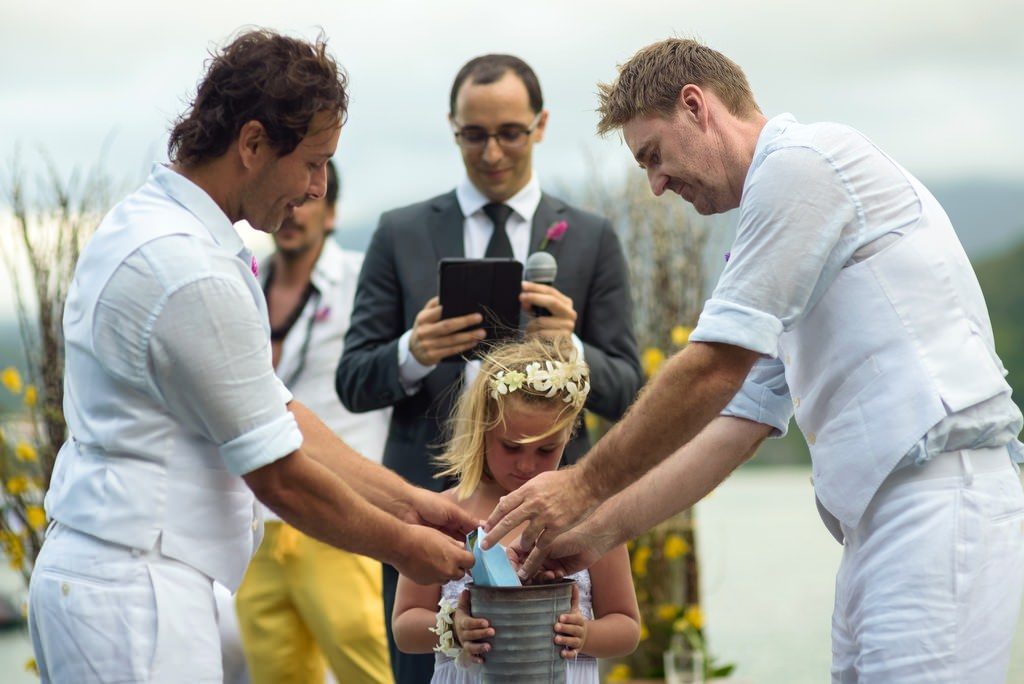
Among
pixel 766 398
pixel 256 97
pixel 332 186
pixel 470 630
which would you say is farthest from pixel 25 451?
pixel 766 398

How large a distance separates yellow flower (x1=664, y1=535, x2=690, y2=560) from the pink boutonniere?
7.01 feet

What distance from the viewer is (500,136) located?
12.1 feet

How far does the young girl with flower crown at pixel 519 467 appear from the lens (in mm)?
2854

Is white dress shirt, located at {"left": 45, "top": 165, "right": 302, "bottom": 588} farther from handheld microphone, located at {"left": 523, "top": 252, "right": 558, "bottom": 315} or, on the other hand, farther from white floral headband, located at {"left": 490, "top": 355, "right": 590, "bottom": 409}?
handheld microphone, located at {"left": 523, "top": 252, "right": 558, "bottom": 315}

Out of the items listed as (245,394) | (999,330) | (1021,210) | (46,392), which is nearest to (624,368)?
(245,394)

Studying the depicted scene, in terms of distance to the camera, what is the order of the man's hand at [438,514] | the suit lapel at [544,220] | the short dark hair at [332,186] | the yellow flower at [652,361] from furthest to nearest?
the yellow flower at [652,361]
the short dark hair at [332,186]
the suit lapel at [544,220]
the man's hand at [438,514]

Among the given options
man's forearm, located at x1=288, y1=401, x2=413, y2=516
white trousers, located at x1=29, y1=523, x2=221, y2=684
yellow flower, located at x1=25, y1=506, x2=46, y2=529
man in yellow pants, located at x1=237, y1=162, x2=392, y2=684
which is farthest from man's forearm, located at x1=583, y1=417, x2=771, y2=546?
yellow flower, located at x1=25, y1=506, x2=46, y2=529

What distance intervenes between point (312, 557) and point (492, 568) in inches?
76.6

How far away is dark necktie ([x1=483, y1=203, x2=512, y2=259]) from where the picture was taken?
3668 millimetres

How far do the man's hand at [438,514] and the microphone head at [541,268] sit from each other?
0.80 meters

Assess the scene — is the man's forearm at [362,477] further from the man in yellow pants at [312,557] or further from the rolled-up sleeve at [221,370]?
the man in yellow pants at [312,557]

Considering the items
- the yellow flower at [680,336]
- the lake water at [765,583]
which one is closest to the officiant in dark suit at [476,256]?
the yellow flower at [680,336]

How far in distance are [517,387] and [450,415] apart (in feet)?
1.83

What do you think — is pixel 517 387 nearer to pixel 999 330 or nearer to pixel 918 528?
pixel 918 528
